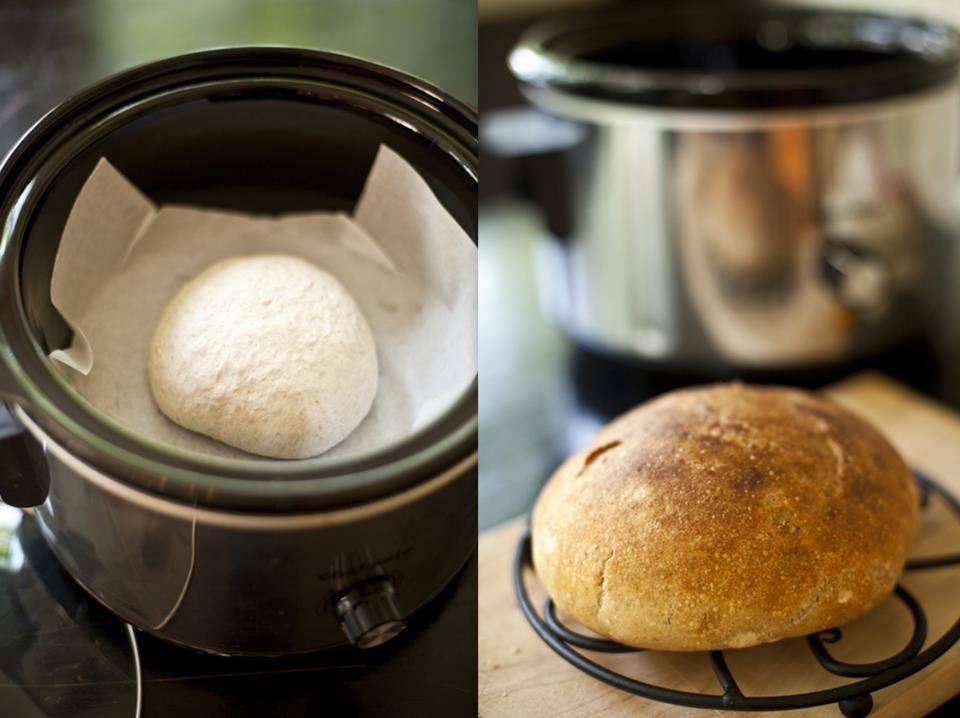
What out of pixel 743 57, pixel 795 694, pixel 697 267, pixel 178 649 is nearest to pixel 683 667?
pixel 795 694

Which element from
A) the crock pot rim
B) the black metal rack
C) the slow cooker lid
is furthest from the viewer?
the slow cooker lid

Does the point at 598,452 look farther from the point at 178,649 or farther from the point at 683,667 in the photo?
the point at 178,649

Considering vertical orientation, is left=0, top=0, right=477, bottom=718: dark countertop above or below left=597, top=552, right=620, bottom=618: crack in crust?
above

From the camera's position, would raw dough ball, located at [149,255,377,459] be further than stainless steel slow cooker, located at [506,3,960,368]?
No

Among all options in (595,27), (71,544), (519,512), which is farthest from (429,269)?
(595,27)

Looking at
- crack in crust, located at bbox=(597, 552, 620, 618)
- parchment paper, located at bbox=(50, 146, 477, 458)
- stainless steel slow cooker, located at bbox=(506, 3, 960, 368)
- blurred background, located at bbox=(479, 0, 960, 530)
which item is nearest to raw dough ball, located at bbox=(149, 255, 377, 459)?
parchment paper, located at bbox=(50, 146, 477, 458)

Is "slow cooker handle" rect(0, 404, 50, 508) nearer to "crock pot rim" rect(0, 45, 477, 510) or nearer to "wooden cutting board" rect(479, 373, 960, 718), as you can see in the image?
"crock pot rim" rect(0, 45, 477, 510)
